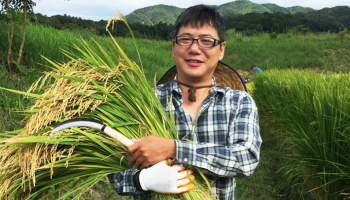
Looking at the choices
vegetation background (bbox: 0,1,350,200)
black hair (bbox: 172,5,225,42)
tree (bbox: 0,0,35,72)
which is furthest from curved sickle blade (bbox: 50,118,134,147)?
tree (bbox: 0,0,35,72)

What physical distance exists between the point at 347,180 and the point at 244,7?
127 m

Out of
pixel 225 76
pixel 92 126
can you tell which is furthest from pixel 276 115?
pixel 92 126

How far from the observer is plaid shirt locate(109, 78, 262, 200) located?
112cm

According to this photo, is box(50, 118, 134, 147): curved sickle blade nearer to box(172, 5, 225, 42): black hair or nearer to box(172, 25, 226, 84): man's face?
box(172, 25, 226, 84): man's face

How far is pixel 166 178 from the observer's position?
3.45 ft

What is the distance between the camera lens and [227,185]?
1324mm

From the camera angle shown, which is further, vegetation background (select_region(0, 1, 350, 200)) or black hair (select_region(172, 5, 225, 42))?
vegetation background (select_region(0, 1, 350, 200))

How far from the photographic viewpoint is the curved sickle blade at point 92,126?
106 centimetres

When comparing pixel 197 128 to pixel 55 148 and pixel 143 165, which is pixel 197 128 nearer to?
pixel 143 165

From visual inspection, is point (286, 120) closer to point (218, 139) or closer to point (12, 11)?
point (218, 139)

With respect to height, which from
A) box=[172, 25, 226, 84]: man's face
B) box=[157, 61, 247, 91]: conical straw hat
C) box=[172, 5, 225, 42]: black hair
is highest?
box=[172, 5, 225, 42]: black hair

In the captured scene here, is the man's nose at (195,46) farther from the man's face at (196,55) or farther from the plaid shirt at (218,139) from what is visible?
the plaid shirt at (218,139)

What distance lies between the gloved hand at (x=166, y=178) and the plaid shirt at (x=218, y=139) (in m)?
0.04

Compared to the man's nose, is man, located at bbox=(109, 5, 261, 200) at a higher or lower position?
lower
